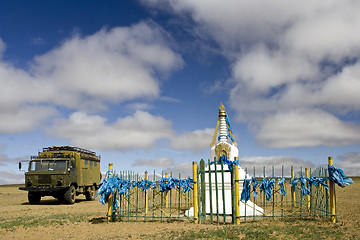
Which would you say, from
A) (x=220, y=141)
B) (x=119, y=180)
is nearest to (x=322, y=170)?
(x=220, y=141)

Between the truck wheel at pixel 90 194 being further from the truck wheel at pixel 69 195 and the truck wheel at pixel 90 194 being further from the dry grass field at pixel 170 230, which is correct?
the dry grass field at pixel 170 230

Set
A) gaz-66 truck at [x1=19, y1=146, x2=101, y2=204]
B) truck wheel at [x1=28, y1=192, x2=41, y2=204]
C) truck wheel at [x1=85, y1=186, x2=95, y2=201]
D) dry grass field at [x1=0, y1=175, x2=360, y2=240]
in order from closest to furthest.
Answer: dry grass field at [x1=0, y1=175, x2=360, y2=240]
gaz-66 truck at [x1=19, y1=146, x2=101, y2=204]
truck wheel at [x1=28, y1=192, x2=41, y2=204]
truck wheel at [x1=85, y1=186, x2=95, y2=201]

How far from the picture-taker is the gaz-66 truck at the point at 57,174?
2155cm

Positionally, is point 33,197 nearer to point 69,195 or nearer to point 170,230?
point 69,195

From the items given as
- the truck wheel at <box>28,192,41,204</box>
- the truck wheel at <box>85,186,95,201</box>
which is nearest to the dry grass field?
the truck wheel at <box>28,192,41,204</box>

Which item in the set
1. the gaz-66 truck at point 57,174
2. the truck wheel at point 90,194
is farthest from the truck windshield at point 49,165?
the truck wheel at point 90,194

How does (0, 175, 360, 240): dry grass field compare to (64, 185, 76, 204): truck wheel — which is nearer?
(0, 175, 360, 240): dry grass field

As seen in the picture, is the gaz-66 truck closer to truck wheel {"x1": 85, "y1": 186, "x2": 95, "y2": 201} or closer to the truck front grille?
the truck front grille

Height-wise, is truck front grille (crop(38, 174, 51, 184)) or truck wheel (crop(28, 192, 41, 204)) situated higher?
truck front grille (crop(38, 174, 51, 184))

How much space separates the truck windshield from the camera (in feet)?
71.9

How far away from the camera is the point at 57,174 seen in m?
21.6

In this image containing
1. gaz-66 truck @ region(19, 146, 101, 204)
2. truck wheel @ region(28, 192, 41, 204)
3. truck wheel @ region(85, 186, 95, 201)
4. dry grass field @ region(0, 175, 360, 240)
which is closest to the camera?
dry grass field @ region(0, 175, 360, 240)

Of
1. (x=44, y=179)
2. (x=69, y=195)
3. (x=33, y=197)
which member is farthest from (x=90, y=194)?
(x=44, y=179)

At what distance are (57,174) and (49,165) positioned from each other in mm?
1080
